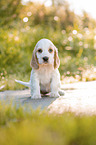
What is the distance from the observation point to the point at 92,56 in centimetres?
1199

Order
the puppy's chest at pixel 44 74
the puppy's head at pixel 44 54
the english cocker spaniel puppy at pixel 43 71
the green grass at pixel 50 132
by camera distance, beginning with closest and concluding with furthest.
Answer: the green grass at pixel 50 132
the puppy's head at pixel 44 54
the english cocker spaniel puppy at pixel 43 71
the puppy's chest at pixel 44 74

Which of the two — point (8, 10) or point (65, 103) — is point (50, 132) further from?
point (8, 10)

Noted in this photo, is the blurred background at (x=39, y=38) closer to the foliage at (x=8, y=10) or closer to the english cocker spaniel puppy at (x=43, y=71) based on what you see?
the foliage at (x=8, y=10)

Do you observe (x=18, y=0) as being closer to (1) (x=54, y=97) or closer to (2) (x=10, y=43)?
(2) (x=10, y=43)

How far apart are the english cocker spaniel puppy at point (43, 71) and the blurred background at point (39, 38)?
2.08 meters

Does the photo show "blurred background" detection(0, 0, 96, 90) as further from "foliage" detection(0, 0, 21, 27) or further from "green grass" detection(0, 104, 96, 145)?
"green grass" detection(0, 104, 96, 145)

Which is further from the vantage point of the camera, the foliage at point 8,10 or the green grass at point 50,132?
the foliage at point 8,10

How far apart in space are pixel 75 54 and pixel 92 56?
3.15 ft

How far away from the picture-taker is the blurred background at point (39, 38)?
326 inches

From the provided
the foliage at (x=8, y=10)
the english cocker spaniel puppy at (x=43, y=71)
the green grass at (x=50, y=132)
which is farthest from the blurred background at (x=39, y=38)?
the green grass at (x=50, y=132)

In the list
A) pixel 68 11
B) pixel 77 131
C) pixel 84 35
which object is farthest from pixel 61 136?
pixel 68 11

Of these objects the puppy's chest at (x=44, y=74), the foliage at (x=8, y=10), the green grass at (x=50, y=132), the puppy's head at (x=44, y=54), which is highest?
the foliage at (x=8, y=10)

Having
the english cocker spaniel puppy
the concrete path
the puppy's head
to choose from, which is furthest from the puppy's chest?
the concrete path

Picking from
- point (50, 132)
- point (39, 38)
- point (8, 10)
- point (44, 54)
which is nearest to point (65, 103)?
point (44, 54)
